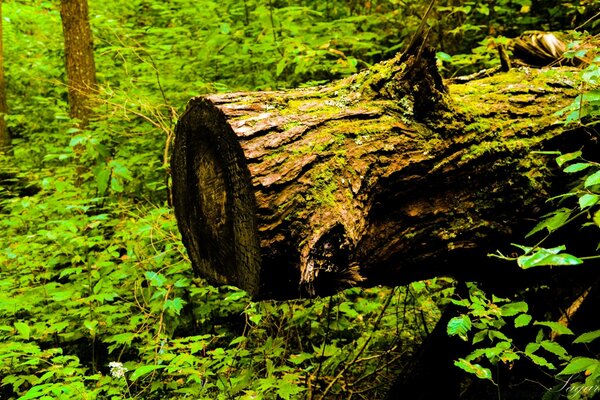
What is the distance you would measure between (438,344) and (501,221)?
861 mm

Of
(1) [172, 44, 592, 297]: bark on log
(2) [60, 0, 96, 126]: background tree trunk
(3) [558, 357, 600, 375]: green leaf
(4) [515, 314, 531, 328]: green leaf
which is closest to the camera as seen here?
(3) [558, 357, 600, 375]: green leaf

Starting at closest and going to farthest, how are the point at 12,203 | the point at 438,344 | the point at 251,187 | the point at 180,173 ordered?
the point at 251,187
the point at 180,173
the point at 438,344
the point at 12,203

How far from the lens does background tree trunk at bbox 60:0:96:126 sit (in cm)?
549

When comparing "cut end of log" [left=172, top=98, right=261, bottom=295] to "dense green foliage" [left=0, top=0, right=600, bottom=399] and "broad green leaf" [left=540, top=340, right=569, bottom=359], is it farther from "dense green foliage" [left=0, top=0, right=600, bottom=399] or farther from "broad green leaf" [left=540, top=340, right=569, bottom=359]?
"broad green leaf" [left=540, top=340, right=569, bottom=359]

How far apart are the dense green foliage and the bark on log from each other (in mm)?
647

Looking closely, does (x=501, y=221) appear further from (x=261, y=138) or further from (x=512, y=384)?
(x=512, y=384)

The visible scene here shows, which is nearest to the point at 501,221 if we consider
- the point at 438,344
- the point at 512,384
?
the point at 438,344

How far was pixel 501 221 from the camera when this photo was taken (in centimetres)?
214

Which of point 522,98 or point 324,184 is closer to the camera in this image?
point 324,184

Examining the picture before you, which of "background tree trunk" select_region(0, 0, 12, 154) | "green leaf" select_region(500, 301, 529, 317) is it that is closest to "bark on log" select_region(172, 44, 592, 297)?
"green leaf" select_region(500, 301, 529, 317)

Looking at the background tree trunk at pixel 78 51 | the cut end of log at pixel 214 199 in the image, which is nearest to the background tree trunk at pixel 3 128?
the background tree trunk at pixel 78 51

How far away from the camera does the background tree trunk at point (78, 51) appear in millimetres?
5492

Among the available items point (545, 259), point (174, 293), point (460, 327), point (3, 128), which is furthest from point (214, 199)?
point (3, 128)

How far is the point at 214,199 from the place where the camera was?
6.12 ft
